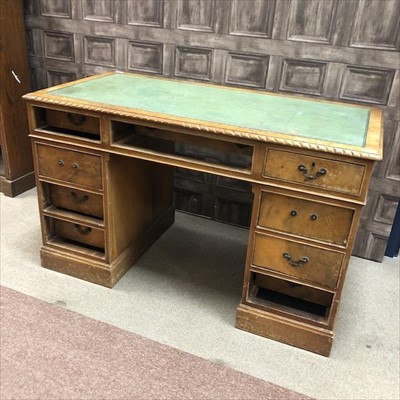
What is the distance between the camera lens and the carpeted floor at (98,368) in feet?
5.18

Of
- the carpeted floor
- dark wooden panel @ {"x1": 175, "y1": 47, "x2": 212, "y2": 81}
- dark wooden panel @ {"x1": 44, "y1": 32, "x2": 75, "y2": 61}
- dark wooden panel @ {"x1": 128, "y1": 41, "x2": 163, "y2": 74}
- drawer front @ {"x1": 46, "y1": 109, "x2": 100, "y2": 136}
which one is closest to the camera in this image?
the carpeted floor

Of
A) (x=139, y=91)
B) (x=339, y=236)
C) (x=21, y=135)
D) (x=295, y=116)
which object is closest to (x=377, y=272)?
(x=339, y=236)

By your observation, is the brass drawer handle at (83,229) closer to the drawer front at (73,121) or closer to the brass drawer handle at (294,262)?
the drawer front at (73,121)

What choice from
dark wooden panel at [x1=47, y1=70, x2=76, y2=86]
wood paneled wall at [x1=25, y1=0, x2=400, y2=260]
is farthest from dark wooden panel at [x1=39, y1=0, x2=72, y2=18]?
dark wooden panel at [x1=47, y1=70, x2=76, y2=86]

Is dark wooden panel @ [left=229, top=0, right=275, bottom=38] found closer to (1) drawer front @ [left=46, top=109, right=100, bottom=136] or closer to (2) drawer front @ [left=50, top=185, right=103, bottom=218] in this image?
(1) drawer front @ [left=46, top=109, right=100, bottom=136]

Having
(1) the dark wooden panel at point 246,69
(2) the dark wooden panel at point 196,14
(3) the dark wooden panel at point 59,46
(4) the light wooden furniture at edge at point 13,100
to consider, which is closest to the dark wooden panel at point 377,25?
(1) the dark wooden panel at point 246,69

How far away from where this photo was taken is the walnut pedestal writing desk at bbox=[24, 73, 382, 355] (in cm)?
157

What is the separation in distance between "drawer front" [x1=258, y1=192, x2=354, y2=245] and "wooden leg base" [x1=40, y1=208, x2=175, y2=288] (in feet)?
2.66

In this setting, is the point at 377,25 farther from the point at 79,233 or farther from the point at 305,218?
the point at 79,233

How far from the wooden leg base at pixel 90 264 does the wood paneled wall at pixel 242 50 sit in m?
0.69

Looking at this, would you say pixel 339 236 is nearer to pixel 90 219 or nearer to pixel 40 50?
pixel 90 219

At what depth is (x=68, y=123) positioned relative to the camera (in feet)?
6.36

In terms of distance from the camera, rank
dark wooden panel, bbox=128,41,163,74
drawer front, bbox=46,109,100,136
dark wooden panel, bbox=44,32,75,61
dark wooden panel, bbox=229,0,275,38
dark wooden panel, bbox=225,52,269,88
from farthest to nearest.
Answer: dark wooden panel, bbox=44,32,75,61
dark wooden panel, bbox=128,41,163,74
dark wooden panel, bbox=225,52,269,88
dark wooden panel, bbox=229,0,275,38
drawer front, bbox=46,109,100,136

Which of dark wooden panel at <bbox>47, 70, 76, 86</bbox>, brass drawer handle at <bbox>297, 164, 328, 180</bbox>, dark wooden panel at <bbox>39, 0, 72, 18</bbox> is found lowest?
dark wooden panel at <bbox>47, 70, 76, 86</bbox>
